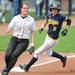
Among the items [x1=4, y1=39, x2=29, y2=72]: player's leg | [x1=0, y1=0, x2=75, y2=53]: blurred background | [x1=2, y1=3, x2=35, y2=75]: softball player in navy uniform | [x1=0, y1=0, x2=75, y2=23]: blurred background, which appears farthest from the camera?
[x1=0, y1=0, x2=75, y2=23]: blurred background

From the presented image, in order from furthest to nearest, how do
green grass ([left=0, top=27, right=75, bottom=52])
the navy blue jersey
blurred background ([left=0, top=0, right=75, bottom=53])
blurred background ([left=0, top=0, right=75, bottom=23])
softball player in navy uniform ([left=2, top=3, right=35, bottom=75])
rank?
blurred background ([left=0, top=0, right=75, bottom=23]) < blurred background ([left=0, top=0, right=75, bottom=53]) < green grass ([left=0, top=27, right=75, bottom=52]) < the navy blue jersey < softball player in navy uniform ([left=2, top=3, right=35, bottom=75])

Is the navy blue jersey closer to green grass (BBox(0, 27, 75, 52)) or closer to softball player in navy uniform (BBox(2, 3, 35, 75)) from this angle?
softball player in navy uniform (BBox(2, 3, 35, 75))

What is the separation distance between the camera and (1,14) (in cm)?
→ 2428

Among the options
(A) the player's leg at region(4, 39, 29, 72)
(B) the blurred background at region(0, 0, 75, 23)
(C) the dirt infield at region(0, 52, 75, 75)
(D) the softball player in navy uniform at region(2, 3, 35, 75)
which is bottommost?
(B) the blurred background at region(0, 0, 75, 23)

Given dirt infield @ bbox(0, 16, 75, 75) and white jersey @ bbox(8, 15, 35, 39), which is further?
dirt infield @ bbox(0, 16, 75, 75)

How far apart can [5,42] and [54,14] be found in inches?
261

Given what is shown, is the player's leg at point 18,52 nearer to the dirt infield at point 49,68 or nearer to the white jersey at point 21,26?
the white jersey at point 21,26

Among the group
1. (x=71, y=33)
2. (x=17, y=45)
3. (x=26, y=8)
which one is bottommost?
(x=71, y=33)

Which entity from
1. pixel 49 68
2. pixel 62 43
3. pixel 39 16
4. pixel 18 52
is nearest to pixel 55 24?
pixel 18 52

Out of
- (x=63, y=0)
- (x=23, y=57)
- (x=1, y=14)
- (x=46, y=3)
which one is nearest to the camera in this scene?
(x=23, y=57)

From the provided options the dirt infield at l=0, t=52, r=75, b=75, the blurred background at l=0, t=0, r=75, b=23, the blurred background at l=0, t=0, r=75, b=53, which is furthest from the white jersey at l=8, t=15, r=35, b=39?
the blurred background at l=0, t=0, r=75, b=23

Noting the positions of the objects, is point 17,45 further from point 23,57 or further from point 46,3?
point 46,3

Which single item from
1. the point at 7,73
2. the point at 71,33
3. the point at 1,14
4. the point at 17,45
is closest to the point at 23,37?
the point at 17,45

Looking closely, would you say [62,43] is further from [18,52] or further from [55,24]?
[18,52]
